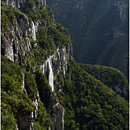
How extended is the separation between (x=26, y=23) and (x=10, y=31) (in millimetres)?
8401

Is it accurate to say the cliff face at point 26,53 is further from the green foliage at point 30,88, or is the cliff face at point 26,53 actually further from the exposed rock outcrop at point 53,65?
the green foliage at point 30,88

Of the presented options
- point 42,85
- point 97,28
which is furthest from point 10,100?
point 97,28

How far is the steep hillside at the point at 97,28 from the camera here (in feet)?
464

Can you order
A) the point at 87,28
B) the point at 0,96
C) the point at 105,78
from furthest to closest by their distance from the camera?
the point at 87,28
the point at 105,78
the point at 0,96

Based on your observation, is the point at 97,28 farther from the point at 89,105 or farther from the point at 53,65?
the point at 53,65

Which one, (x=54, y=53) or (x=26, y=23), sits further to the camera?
(x=54, y=53)

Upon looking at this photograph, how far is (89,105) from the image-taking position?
4944 centimetres

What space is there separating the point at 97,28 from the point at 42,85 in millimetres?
148544

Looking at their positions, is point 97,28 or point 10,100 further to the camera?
point 97,28

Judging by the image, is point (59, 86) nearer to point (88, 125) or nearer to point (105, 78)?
point (88, 125)

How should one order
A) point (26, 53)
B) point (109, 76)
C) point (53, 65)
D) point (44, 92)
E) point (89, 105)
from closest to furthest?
point (44, 92) → point (26, 53) → point (53, 65) → point (89, 105) → point (109, 76)

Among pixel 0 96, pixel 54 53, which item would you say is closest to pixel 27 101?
pixel 0 96

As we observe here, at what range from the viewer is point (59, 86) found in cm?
4547

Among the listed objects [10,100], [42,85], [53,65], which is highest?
[10,100]
